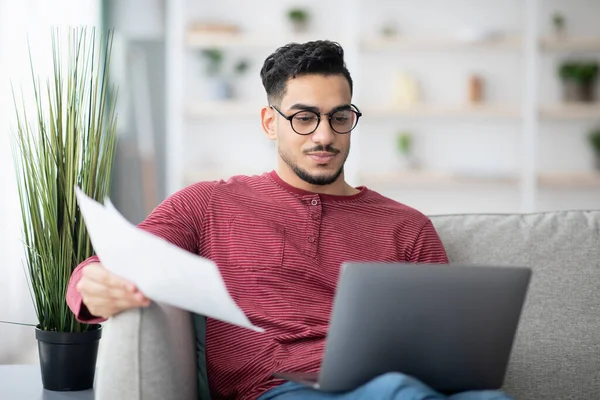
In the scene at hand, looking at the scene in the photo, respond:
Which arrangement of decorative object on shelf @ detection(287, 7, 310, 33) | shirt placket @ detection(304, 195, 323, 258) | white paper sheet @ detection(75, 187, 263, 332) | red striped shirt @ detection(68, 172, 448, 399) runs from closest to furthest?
white paper sheet @ detection(75, 187, 263, 332) < red striped shirt @ detection(68, 172, 448, 399) < shirt placket @ detection(304, 195, 323, 258) < decorative object on shelf @ detection(287, 7, 310, 33)

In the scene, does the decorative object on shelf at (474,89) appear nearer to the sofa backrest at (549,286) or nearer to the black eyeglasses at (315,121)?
the sofa backrest at (549,286)

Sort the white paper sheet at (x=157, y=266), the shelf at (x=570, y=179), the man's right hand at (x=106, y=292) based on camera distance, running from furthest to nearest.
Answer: the shelf at (x=570, y=179)
the man's right hand at (x=106, y=292)
the white paper sheet at (x=157, y=266)

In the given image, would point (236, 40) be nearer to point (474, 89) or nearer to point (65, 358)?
point (474, 89)

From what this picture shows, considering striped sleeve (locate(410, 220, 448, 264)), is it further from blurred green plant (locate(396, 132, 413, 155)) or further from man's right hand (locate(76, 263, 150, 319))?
blurred green plant (locate(396, 132, 413, 155))

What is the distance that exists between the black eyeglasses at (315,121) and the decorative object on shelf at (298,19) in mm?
3364

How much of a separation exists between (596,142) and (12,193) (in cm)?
379

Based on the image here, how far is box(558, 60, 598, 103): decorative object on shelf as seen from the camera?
205 inches

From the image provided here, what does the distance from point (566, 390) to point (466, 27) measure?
12.6 feet

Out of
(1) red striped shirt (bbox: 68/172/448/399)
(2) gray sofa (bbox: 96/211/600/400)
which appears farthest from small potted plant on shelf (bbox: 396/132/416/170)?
(1) red striped shirt (bbox: 68/172/448/399)

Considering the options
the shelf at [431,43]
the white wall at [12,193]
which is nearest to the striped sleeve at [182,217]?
the white wall at [12,193]

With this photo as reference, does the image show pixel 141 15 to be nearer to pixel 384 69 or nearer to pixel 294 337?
pixel 384 69

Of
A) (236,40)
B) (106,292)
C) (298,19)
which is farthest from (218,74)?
(106,292)

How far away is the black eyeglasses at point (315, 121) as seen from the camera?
6.49ft

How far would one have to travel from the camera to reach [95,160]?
6.72 ft
